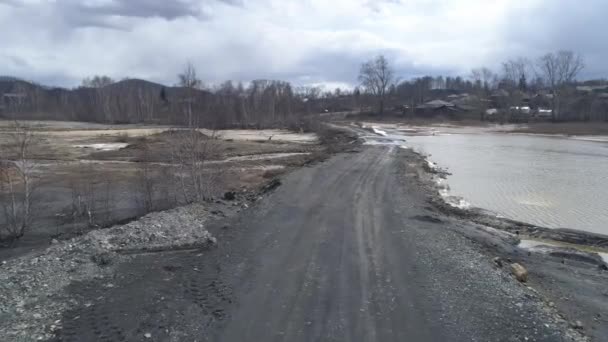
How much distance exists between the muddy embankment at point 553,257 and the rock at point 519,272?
0.13 m

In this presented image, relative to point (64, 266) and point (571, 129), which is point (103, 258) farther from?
point (571, 129)

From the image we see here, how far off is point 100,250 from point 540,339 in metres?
8.39

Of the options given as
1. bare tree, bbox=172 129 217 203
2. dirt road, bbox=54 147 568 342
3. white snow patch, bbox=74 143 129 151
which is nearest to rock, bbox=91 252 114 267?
dirt road, bbox=54 147 568 342

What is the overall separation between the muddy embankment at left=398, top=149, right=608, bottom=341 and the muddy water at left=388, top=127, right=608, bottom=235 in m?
1.63

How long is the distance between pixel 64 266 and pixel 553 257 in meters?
11.5

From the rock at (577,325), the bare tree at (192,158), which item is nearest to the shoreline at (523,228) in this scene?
the rock at (577,325)

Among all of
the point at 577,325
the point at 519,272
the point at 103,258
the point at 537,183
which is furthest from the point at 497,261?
the point at 537,183

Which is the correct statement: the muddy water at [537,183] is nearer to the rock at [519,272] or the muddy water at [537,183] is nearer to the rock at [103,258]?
the rock at [519,272]

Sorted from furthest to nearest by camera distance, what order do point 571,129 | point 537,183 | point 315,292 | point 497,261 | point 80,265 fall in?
point 571,129 → point 537,183 → point 497,261 → point 80,265 → point 315,292

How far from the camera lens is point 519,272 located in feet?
31.6

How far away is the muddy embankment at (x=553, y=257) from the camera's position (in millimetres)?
8062

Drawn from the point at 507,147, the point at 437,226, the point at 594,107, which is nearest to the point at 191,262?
the point at 437,226

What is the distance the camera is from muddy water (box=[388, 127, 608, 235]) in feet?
56.6

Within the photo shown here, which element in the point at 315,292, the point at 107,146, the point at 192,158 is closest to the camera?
the point at 315,292
